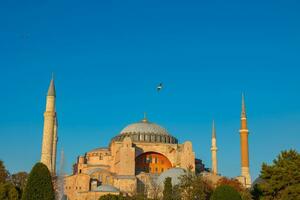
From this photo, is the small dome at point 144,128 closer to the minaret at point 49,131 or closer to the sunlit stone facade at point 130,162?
the sunlit stone facade at point 130,162

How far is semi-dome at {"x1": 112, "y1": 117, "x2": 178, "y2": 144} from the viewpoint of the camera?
43.4 metres

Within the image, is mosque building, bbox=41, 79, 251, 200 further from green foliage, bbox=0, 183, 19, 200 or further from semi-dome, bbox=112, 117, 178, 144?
green foliage, bbox=0, 183, 19, 200

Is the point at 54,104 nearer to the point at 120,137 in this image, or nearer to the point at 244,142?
the point at 120,137

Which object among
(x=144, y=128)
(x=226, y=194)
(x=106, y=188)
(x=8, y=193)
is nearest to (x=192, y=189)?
(x=226, y=194)

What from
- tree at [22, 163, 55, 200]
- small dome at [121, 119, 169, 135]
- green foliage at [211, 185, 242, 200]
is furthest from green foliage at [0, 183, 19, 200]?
small dome at [121, 119, 169, 135]

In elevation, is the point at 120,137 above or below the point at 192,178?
above

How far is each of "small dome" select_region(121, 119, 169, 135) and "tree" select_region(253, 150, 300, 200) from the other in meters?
19.9

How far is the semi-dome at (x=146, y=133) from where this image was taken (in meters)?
43.4

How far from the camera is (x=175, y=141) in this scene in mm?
44938

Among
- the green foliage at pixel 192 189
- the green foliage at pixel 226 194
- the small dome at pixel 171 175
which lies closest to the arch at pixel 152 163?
the small dome at pixel 171 175

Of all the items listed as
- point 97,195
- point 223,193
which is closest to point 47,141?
point 97,195

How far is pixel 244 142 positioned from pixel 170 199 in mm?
14893

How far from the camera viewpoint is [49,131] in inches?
1462

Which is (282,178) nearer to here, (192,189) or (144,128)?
(192,189)
